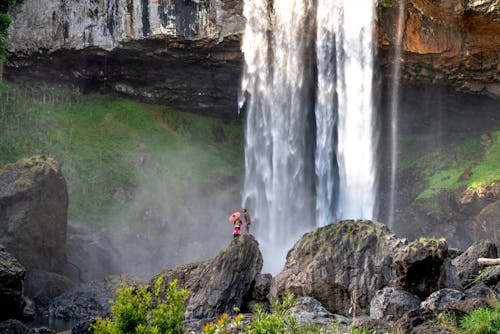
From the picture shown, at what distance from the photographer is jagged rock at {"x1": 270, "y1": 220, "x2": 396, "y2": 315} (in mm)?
18719

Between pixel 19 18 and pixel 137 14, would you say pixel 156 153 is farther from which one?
pixel 19 18

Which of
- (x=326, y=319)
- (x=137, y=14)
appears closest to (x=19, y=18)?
(x=137, y=14)

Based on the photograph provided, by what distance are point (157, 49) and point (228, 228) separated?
38.9 ft

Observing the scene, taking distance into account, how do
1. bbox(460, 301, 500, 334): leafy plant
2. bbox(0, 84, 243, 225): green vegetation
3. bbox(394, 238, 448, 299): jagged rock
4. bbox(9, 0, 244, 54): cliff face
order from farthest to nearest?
bbox(0, 84, 243, 225): green vegetation → bbox(9, 0, 244, 54): cliff face → bbox(394, 238, 448, 299): jagged rock → bbox(460, 301, 500, 334): leafy plant

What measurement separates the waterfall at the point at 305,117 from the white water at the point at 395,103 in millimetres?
1484

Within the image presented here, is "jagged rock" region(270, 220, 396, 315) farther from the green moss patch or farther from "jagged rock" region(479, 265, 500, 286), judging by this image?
the green moss patch

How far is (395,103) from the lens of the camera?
130ft

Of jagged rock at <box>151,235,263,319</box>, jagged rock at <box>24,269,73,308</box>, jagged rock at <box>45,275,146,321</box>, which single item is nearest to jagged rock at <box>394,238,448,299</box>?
jagged rock at <box>151,235,263,319</box>

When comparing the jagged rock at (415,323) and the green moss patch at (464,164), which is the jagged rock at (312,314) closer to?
the jagged rock at (415,323)

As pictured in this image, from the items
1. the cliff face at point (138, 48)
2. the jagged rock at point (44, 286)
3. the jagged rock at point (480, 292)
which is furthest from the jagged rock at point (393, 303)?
the cliff face at point (138, 48)

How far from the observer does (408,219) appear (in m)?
36.7

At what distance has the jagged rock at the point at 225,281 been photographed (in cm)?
1905

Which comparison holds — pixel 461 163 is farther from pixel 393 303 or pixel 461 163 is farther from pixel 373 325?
pixel 373 325

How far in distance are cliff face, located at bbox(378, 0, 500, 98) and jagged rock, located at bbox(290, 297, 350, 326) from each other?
21.7 metres
